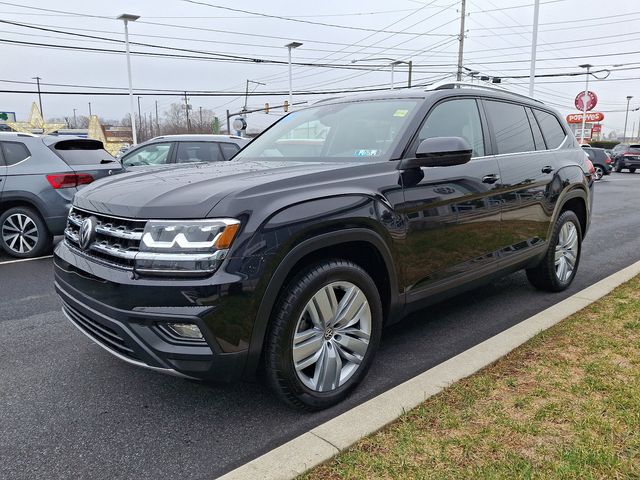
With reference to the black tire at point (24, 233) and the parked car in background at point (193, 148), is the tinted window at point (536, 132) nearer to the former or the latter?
the parked car in background at point (193, 148)

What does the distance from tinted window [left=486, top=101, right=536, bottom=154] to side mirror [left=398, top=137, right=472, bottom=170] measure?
104 centimetres

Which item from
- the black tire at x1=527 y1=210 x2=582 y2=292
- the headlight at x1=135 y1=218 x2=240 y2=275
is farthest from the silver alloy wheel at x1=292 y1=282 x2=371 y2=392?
the black tire at x1=527 y1=210 x2=582 y2=292

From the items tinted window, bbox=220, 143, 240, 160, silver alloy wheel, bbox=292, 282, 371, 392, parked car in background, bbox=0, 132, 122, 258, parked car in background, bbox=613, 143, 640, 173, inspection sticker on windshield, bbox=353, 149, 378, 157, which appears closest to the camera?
silver alloy wheel, bbox=292, 282, 371, 392

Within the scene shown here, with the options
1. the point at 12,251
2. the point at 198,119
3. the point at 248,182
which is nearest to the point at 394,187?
the point at 248,182

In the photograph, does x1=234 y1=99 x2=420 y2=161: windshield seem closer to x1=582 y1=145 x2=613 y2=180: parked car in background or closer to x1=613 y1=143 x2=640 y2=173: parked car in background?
x1=582 y1=145 x2=613 y2=180: parked car in background

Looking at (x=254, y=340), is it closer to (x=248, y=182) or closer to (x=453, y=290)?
(x=248, y=182)

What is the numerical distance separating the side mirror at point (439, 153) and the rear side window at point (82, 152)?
18.5 feet

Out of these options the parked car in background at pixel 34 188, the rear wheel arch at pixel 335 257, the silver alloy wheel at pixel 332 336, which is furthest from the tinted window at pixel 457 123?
the parked car in background at pixel 34 188

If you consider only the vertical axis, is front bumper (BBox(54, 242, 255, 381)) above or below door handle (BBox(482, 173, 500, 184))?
below

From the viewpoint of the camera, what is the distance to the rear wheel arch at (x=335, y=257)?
8.08 ft

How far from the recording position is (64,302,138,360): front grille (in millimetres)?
2518

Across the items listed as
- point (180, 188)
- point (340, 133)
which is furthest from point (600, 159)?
point (180, 188)

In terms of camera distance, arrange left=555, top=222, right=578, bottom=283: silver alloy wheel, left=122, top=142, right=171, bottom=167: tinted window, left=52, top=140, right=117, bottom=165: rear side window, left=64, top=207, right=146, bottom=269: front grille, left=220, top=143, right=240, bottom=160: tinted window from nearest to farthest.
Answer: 1. left=64, top=207, right=146, bottom=269: front grille
2. left=555, top=222, right=578, bottom=283: silver alloy wheel
3. left=52, top=140, right=117, bottom=165: rear side window
4. left=220, top=143, right=240, bottom=160: tinted window
5. left=122, top=142, right=171, bottom=167: tinted window

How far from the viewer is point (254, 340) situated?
245 centimetres
